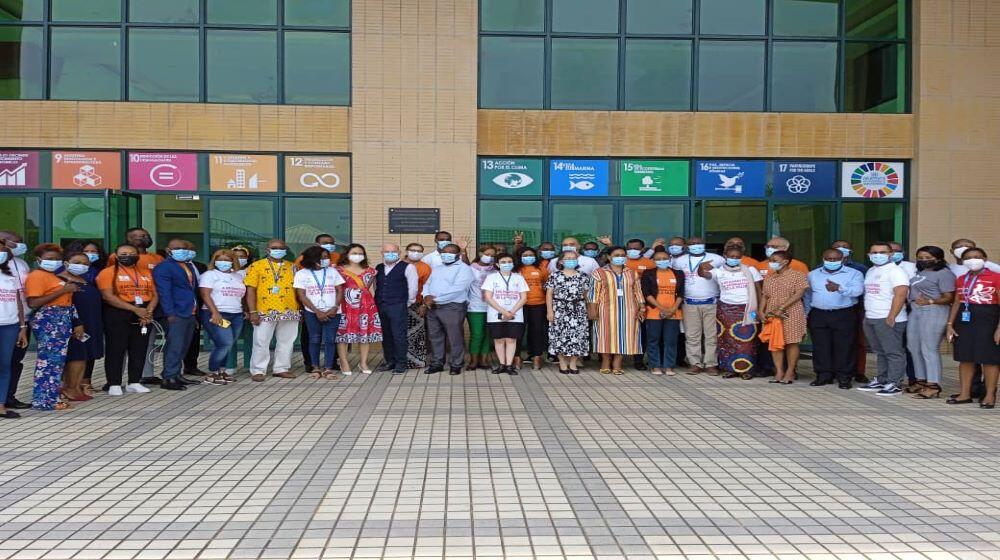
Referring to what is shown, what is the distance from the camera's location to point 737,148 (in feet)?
45.8

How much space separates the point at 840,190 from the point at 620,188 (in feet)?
13.1

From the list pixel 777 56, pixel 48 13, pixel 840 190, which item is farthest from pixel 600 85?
pixel 48 13

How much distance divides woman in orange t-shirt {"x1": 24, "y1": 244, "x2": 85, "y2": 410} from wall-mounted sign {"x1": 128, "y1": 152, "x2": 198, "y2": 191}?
5493mm

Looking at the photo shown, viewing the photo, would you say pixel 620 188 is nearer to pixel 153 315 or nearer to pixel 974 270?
pixel 974 270

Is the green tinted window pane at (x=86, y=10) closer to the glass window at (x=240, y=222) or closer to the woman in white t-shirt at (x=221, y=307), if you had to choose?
the glass window at (x=240, y=222)

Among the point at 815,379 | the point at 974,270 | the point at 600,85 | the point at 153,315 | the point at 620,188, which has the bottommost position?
the point at 815,379

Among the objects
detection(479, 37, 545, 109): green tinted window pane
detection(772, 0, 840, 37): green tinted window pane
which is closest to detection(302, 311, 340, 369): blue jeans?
detection(479, 37, 545, 109): green tinted window pane

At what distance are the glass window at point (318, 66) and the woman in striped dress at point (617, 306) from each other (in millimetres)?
5703

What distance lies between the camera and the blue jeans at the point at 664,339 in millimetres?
11164

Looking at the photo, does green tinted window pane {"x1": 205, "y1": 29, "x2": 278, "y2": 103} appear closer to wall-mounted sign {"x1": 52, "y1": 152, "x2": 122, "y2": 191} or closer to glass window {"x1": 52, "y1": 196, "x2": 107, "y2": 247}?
wall-mounted sign {"x1": 52, "y1": 152, "x2": 122, "y2": 191}

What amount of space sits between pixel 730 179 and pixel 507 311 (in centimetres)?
555

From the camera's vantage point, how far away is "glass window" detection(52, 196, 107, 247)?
13281 millimetres

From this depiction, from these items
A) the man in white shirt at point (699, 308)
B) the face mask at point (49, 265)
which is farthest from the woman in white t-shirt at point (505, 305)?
the face mask at point (49, 265)

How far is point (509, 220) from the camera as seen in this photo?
13836mm
